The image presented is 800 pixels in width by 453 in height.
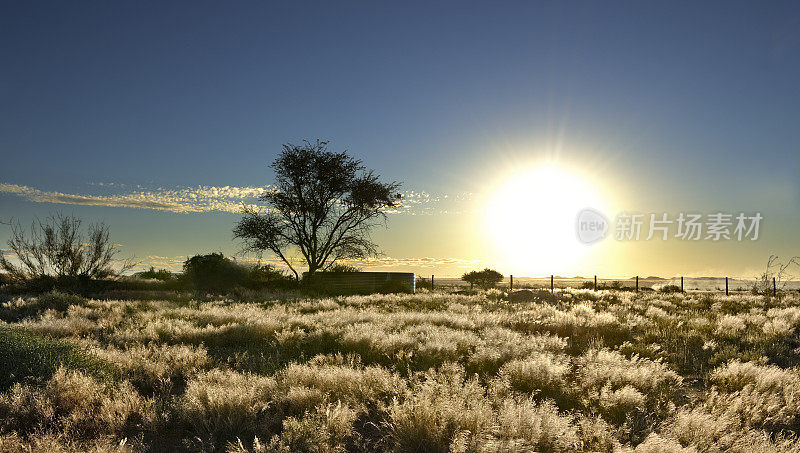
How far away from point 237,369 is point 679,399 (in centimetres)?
638

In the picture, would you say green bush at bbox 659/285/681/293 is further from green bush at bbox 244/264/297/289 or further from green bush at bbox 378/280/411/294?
green bush at bbox 244/264/297/289

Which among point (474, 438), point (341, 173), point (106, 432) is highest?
point (341, 173)

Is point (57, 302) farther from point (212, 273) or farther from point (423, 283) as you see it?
point (423, 283)

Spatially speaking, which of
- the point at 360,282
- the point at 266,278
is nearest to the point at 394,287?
the point at 360,282

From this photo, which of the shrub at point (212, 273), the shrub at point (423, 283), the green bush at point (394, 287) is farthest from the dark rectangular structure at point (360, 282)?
the shrub at point (423, 283)

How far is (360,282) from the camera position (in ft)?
98.9

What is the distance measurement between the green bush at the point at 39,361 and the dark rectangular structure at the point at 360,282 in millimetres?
21571

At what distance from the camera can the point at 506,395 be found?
548 centimetres

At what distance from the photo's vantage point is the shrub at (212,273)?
87.0 feet

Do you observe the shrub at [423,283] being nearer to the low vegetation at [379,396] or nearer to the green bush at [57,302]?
the green bush at [57,302]

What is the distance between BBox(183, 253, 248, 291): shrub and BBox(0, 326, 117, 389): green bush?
20.3 meters

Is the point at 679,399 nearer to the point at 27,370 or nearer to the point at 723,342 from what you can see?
the point at 723,342

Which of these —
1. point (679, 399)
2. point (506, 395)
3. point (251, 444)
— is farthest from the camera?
point (679, 399)

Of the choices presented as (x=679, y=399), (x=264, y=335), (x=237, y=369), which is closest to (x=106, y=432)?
(x=237, y=369)
